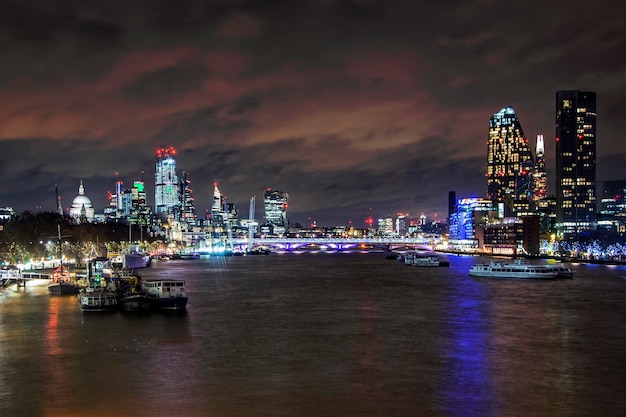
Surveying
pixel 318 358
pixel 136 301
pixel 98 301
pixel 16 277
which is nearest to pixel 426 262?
pixel 16 277

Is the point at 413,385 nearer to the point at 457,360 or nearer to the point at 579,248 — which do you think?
the point at 457,360

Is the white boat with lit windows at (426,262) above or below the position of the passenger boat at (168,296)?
below

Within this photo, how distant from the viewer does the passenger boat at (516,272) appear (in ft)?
245

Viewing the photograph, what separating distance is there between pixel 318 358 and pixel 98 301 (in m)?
20.9

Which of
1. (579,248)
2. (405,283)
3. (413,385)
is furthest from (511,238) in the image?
(413,385)

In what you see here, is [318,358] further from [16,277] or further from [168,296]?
[16,277]

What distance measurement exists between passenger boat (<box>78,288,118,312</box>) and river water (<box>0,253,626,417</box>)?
3.46ft

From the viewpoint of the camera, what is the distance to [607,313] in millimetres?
44000

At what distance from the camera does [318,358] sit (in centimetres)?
2866

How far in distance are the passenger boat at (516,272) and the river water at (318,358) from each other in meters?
23.4

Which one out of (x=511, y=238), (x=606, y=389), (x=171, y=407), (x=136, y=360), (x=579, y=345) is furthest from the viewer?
A: (x=511, y=238)

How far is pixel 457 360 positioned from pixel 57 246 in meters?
78.6

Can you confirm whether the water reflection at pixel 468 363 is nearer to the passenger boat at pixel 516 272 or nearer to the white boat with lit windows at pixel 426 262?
the passenger boat at pixel 516 272

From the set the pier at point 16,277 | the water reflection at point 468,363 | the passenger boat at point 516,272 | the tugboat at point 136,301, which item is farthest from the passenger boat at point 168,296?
the passenger boat at point 516,272
